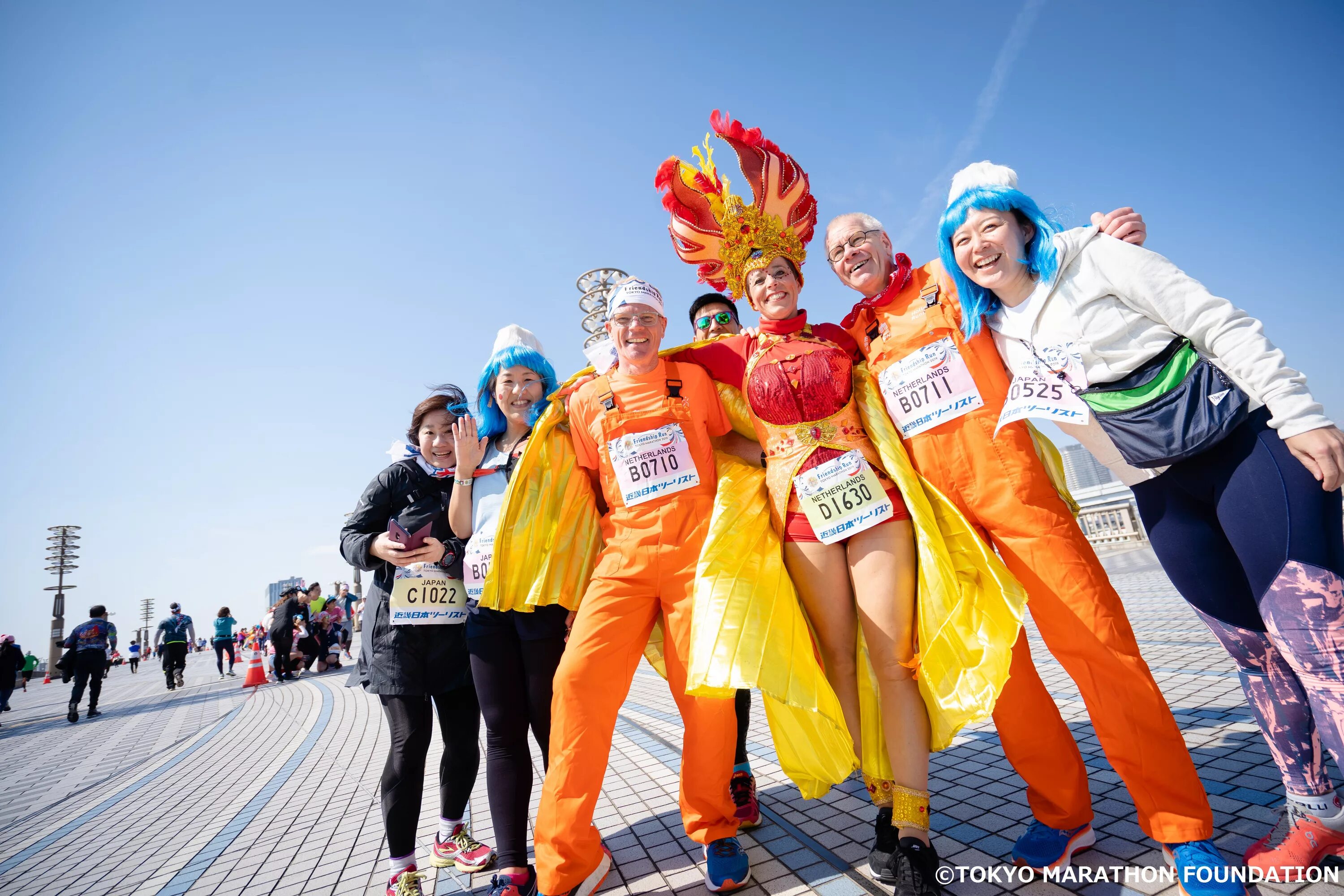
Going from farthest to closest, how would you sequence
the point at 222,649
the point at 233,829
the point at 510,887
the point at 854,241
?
the point at 222,649
the point at 233,829
the point at 854,241
the point at 510,887

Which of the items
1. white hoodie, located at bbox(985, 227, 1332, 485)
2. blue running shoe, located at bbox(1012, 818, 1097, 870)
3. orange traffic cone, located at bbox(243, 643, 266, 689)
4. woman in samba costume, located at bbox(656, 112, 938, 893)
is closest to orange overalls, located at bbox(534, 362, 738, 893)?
woman in samba costume, located at bbox(656, 112, 938, 893)

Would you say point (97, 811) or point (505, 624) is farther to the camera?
point (97, 811)

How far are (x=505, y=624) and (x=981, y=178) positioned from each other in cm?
271

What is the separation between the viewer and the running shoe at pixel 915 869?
1892 millimetres

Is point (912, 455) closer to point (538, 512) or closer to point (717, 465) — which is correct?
point (717, 465)

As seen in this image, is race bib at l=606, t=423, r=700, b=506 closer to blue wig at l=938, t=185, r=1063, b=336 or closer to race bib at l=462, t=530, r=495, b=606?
race bib at l=462, t=530, r=495, b=606

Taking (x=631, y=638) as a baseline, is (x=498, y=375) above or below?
above

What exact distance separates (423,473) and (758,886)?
7.84 feet

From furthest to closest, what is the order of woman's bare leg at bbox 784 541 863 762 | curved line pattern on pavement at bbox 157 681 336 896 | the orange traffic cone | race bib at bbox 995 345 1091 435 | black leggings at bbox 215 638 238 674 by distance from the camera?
1. black leggings at bbox 215 638 238 674
2. the orange traffic cone
3. curved line pattern on pavement at bbox 157 681 336 896
4. woman's bare leg at bbox 784 541 863 762
5. race bib at bbox 995 345 1091 435

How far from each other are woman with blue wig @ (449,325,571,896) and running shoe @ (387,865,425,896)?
0.33 m

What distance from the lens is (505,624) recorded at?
2.64 meters

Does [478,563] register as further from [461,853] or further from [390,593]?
[461,853]

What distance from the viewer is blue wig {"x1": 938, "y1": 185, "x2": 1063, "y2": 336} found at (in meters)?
2.16

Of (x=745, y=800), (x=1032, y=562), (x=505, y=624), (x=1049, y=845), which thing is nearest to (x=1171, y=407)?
(x=1032, y=562)
